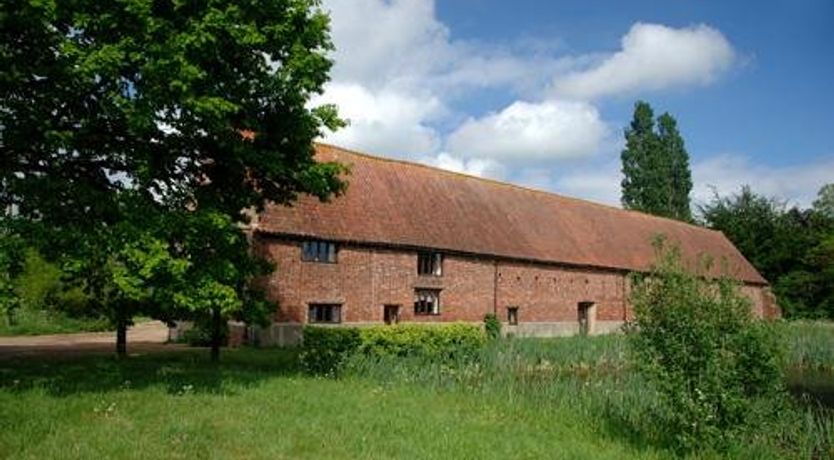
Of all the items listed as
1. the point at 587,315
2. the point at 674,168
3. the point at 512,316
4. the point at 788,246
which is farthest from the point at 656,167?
the point at 512,316

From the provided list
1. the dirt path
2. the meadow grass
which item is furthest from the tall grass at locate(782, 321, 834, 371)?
the meadow grass

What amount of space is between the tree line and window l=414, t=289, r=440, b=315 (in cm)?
3694

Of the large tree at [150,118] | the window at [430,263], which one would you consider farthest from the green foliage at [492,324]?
the large tree at [150,118]

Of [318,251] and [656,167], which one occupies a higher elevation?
[656,167]

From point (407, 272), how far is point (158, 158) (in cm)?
1794

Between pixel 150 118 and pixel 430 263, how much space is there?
21612mm

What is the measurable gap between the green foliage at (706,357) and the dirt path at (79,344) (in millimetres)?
17516

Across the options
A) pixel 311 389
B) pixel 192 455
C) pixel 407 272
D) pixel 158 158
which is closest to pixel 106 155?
pixel 158 158

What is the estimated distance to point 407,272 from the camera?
3291 cm

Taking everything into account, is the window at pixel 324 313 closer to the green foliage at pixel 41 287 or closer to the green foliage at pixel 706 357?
the green foliage at pixel 41 287

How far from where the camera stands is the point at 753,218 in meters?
64.9

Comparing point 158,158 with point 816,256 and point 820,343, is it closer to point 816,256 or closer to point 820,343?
point 820,343

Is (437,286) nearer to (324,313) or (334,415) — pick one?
(324,313)

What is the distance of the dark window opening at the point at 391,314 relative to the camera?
3222cm
